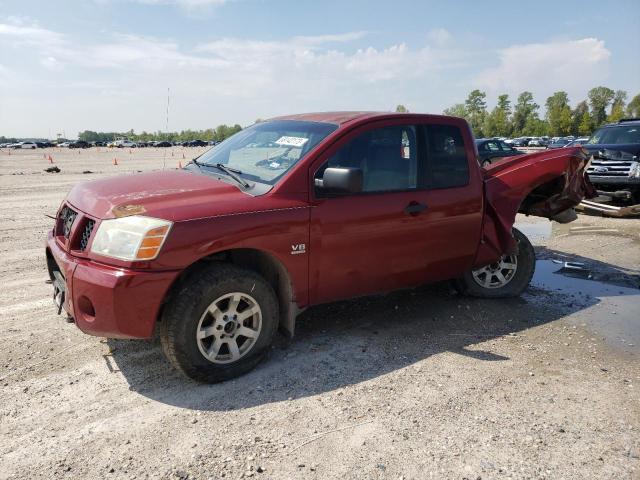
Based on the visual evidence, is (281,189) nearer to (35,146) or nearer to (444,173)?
(444,173)

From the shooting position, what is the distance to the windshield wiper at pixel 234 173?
12.7 feet

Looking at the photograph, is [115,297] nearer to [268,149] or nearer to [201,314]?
[201,314]

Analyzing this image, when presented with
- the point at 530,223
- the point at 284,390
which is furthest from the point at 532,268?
the point at 530,223

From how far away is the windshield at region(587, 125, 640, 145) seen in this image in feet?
39.3

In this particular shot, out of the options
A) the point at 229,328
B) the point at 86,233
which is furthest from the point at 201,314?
the point at 86,233

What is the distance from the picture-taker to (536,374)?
3812 mm

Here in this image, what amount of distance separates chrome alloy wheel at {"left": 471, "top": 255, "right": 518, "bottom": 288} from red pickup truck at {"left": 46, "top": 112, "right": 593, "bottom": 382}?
33cm

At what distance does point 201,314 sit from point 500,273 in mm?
3455

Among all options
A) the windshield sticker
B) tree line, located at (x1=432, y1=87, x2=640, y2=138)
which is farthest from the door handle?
tree line, located at (x1=432, y1=87, x2=640, y2=138)

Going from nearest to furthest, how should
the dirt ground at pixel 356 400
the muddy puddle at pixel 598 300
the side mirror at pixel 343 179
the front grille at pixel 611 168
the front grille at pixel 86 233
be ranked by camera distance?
1. the dirt ground at pixel 356 400
2. the front grille at pixel 86 233
3. the side mirror at pixel 343 179
4. the muddy puddle at pixel 598 300
5. the front grille at pixel 611 168

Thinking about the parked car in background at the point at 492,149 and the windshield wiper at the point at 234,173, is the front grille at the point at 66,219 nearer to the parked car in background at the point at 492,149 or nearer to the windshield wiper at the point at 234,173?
the windshield wiper at the point at 234,173

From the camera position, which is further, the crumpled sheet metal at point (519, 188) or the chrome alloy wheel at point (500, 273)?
the chrome alloy wheel at point (500, 273)

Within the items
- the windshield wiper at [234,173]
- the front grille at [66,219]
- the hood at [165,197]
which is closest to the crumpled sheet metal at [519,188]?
the windshield wiper at [234,173]

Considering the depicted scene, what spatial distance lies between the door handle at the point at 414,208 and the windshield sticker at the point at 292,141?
1.03 meters
